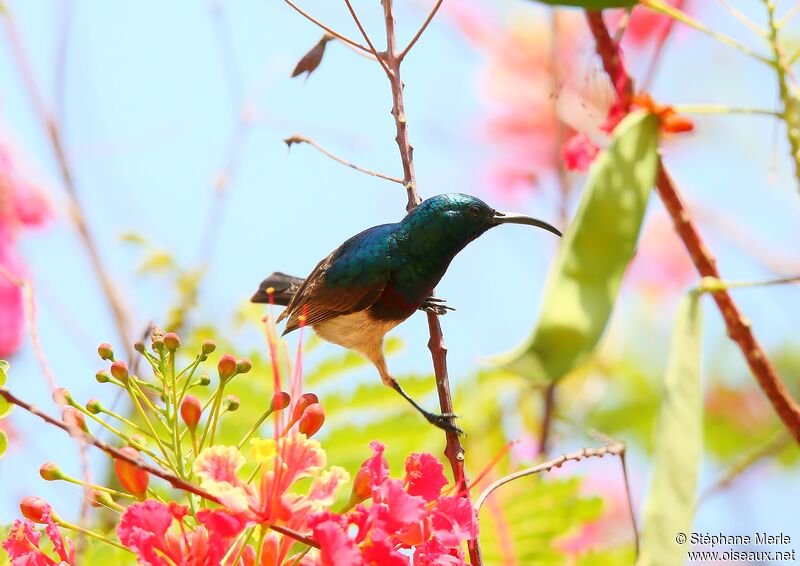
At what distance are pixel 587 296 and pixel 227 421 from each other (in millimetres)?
987

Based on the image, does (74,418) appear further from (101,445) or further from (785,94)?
(785,94)

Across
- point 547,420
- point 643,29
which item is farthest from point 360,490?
point 643,29

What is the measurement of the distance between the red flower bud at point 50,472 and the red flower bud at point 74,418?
2.2 inches

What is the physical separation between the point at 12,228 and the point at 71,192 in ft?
0.84

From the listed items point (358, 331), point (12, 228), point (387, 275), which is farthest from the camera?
point (12, 228)

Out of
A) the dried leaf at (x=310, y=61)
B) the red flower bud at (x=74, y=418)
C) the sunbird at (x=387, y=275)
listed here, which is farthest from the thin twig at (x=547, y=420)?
the red flower bud at (x=74, y=418)

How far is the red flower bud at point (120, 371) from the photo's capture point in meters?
1.22

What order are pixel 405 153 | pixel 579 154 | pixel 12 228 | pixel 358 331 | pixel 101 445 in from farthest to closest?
pixel 12 228
pixel 358 331
pixel 579 154
pixel 405 153
pixel 101 445

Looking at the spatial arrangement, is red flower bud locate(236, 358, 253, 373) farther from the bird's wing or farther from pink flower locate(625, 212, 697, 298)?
→ pink flower locate(625, 212, 697, 298)

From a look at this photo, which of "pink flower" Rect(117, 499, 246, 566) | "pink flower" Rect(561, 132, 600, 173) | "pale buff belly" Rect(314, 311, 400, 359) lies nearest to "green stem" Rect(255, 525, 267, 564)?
"pink flower" Rect(117, 499, 246, 566)

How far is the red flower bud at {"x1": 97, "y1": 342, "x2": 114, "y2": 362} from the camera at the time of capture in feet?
4.15

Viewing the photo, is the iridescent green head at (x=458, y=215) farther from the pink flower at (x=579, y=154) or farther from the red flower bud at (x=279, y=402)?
the red flower bud at (x=279, y=402)

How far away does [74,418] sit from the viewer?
1192 mm

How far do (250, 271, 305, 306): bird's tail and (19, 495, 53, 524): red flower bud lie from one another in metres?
1.35
